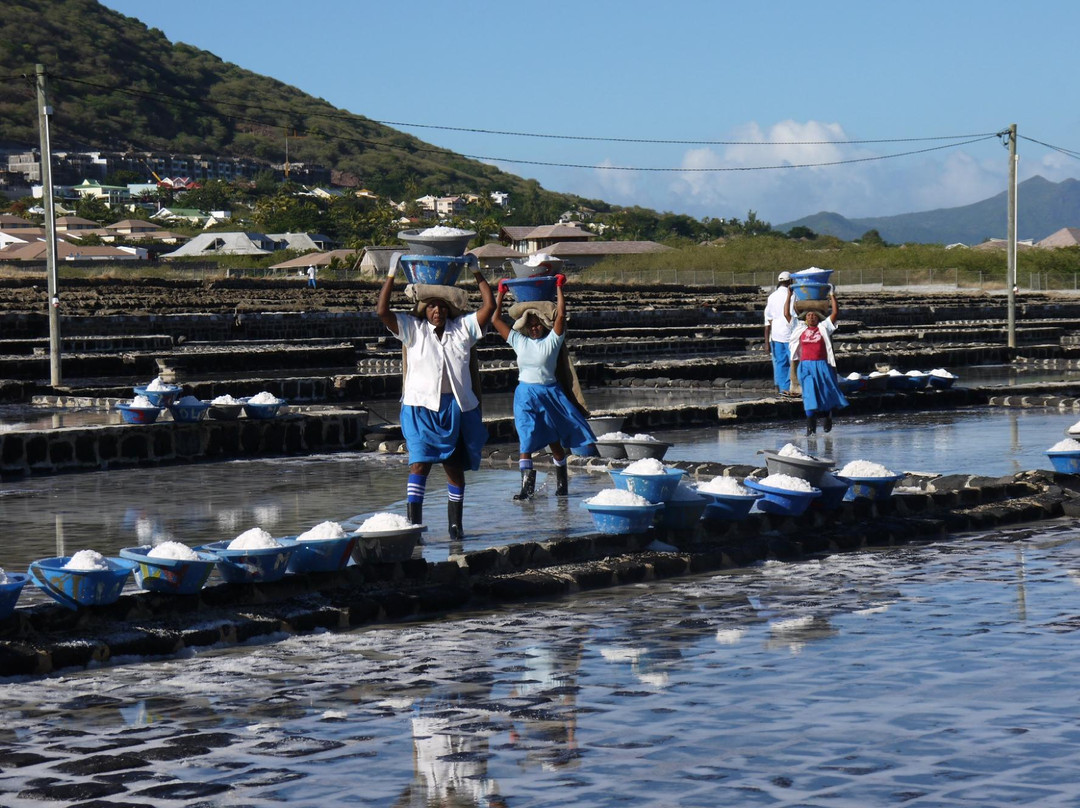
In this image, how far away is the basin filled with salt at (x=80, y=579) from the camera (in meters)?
6.39

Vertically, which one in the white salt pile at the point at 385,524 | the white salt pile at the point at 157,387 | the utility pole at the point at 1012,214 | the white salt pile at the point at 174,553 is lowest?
the white salt pile at the point at 174,553

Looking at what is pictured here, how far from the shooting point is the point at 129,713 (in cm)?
541

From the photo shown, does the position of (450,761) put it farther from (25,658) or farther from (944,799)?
(25,658)

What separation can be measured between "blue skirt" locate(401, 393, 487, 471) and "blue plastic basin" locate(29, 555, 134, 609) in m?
2.24

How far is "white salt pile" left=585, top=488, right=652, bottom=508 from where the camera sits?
326 inches

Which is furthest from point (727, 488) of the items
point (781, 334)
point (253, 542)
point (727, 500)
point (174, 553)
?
point (781, 334)

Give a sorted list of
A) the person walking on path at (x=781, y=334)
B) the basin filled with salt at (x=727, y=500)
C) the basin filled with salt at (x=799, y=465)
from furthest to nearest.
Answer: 1. the person walking on path at (x=781, y=334)
2. the basin filled with salt at (x=799, y=465)
3. the basin filled with salt at (x=727, y=500)

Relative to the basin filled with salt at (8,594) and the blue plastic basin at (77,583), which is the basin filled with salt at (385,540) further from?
the basin filled with salt at (8,594)

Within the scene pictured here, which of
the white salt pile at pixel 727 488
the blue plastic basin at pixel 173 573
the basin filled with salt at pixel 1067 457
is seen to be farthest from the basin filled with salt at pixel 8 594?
the basin filled with salt at pixel 1067 457

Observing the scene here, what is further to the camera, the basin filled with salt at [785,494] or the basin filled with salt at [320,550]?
the basin filled with salt at [785,494]

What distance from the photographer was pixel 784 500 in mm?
8945

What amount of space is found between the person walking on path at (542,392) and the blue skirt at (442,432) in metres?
1.41

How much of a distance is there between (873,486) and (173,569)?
182 inches

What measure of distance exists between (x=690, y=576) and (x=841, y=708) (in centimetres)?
279
